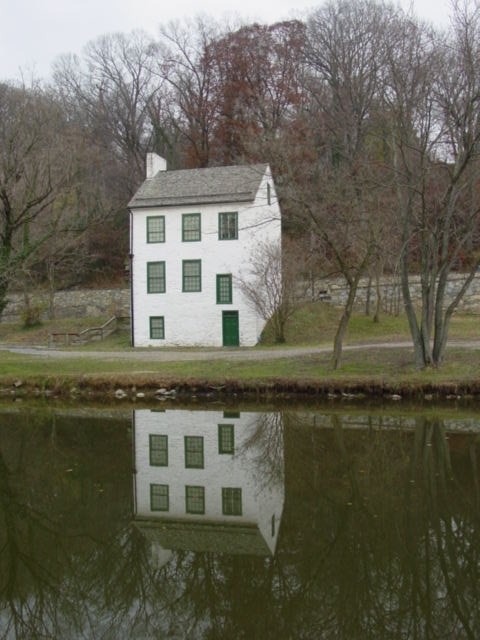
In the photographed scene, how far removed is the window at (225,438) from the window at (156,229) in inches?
773

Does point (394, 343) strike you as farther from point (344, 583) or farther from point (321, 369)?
point (344, 583)

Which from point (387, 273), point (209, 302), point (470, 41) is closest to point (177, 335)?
point (209, 302)

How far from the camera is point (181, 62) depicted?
5069 cm

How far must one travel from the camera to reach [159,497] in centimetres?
1123

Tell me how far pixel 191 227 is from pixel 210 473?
23173 millimetres

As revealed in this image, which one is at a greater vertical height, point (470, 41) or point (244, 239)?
point (470, 41)

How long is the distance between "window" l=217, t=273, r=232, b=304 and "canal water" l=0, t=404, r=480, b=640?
18014 millimetres

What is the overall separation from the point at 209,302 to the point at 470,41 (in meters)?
18.7

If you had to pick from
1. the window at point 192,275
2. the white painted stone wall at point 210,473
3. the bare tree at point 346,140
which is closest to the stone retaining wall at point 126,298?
the bare tree at point 346,140

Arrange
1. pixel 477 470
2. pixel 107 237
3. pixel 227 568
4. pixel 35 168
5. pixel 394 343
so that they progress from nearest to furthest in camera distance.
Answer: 1. pixel 227 568
2. pixel 477 470
3. pixel 35 168
4. pixel 394 343
5. pixel 107 237

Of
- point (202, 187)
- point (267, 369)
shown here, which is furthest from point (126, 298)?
point (267, 369)

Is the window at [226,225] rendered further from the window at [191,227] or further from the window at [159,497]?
the window at [159,497]

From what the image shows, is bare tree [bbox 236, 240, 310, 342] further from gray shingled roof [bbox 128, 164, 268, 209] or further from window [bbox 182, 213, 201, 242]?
window [bbox 182, 213, 201, 242]

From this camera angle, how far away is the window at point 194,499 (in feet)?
34.8
